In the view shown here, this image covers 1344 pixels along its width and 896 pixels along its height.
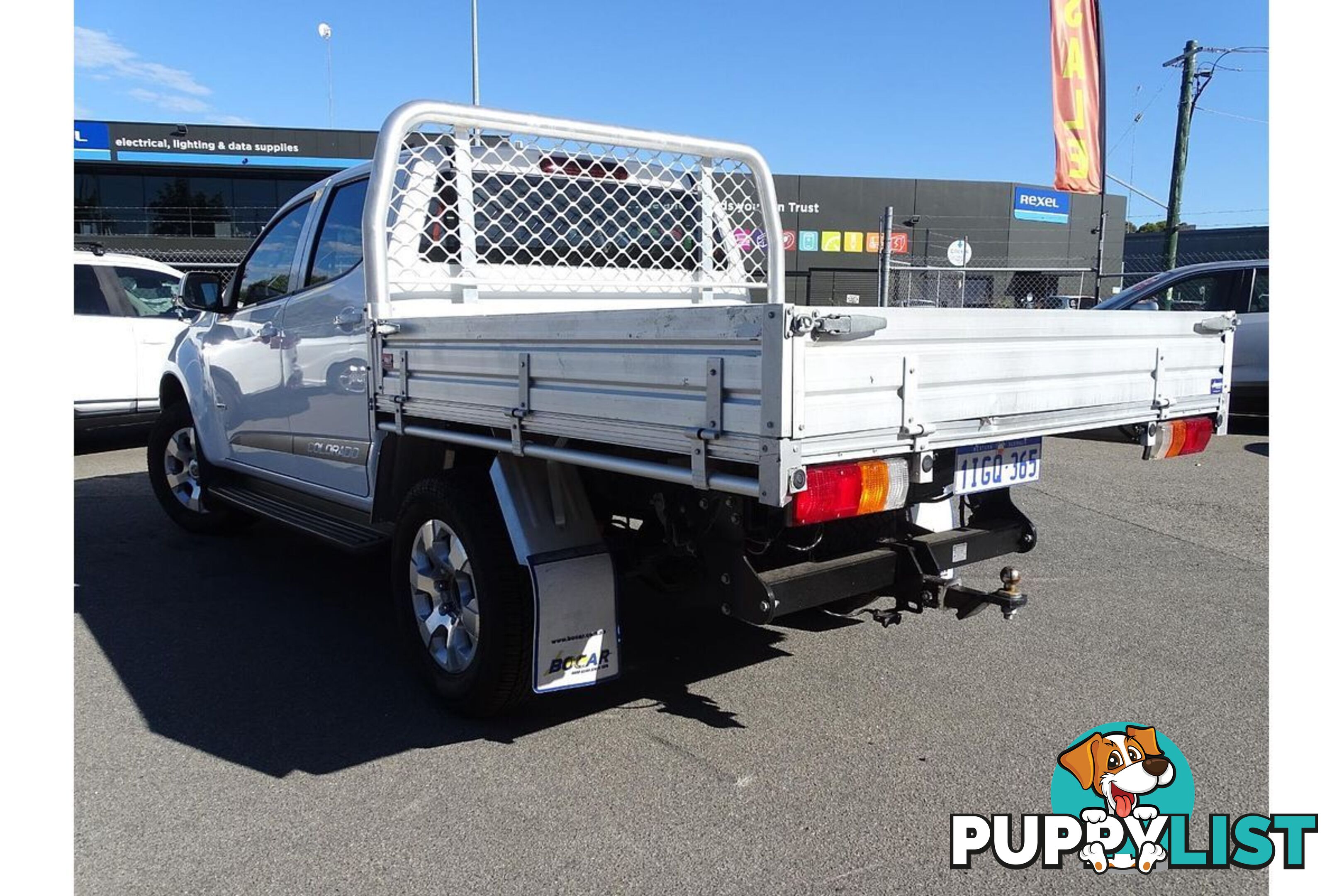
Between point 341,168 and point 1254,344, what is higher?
point 341,168

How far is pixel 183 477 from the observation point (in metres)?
6.49

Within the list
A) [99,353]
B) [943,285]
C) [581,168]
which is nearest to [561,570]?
[581,168]

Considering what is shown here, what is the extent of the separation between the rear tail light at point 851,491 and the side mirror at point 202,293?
4.49 metres

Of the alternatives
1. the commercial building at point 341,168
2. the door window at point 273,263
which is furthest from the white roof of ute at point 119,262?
the commercial building at point 341,168

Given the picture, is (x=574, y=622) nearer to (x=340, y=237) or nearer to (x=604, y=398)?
(x=604, y=398)

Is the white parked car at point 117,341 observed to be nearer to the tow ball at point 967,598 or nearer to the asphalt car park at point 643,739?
the asphalt car park at point 643,739

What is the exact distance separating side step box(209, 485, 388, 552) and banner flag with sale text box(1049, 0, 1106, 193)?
1082 centimetres

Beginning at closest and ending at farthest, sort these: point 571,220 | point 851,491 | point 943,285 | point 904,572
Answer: point 851,491 < point 904,572 < point 571,220 < point 943,285

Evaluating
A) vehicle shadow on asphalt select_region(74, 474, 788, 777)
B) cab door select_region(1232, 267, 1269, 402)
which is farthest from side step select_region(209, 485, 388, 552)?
cab door select_region(1232, 267, 1269, 402)

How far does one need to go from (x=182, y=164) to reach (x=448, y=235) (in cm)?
3049

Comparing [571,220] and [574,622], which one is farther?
[571,220]

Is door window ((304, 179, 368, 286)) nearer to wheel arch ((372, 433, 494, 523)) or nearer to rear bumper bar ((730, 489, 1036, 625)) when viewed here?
wheel arch ((372, 433, 494, 523))

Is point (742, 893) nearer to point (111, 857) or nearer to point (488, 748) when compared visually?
point (488, 748)

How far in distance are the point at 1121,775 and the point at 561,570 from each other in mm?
2051
